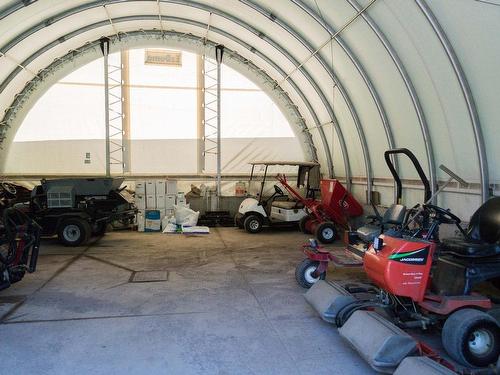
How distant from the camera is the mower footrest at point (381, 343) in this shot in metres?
3.07

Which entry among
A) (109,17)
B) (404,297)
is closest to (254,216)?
(109,17)

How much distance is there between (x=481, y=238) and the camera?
419 centimetres

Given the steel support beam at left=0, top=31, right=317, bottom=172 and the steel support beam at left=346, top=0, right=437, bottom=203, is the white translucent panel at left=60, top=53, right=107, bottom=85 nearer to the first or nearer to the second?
the steel support beam at left=0, top=31, right=317, bottom=172

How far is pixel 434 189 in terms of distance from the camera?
22.4ft

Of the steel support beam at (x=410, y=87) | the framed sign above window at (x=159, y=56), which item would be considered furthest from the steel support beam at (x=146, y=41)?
the steel support beam at (x=410, y=87)

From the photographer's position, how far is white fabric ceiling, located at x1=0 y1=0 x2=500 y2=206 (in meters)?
5.60

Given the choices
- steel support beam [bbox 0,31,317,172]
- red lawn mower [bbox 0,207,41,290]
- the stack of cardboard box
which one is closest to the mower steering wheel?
red lawn mower [bbox 0,207,41,290]

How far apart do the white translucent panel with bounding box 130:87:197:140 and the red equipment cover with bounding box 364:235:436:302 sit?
394 inches

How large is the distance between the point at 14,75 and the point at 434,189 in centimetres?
1033

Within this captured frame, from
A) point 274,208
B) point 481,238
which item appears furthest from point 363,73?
point 481,238

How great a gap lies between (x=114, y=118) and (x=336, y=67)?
22.4 feet

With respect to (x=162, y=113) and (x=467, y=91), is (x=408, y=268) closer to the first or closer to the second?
(x=467, y=91)

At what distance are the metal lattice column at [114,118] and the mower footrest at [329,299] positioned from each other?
9258 mm

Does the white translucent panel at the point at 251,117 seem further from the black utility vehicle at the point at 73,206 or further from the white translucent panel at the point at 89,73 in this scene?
the black utility vehicle at the point at 73,206
